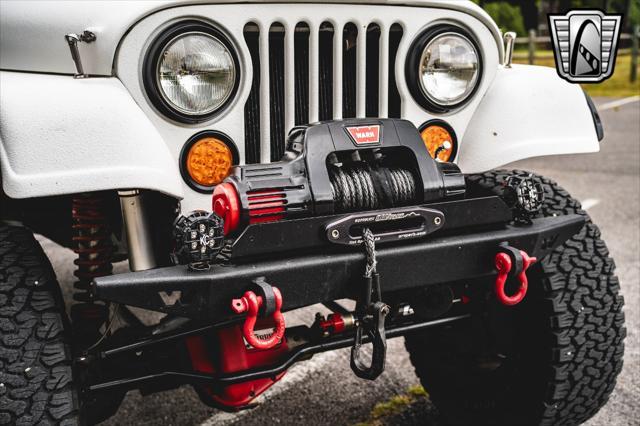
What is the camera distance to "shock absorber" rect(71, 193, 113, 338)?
2404 mm

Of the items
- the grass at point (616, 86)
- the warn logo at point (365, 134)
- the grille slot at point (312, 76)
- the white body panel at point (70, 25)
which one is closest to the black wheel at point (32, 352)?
the white body panel at point (70, 25)

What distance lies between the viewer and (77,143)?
78.4 inches

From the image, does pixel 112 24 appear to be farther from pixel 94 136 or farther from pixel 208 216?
pixel 208 216

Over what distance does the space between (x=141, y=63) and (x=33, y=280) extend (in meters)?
0.64

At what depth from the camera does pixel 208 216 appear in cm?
190

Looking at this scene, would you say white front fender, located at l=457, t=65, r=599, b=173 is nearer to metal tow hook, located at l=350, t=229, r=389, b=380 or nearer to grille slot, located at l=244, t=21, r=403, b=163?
grille slot, located at l=244, t=21, r=403, b=163

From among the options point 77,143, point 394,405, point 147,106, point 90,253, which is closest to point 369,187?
point 147,106

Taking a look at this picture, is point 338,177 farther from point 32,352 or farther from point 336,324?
point 32,352

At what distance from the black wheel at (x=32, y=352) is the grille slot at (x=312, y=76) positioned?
71 centimetres

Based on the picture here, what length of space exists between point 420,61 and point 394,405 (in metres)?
1.43

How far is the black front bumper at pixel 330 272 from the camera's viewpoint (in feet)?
6.15

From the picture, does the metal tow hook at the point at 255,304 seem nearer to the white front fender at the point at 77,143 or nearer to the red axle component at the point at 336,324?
the white front fender at the point at 77,143

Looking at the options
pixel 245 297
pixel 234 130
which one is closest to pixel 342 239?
pixel 245 297

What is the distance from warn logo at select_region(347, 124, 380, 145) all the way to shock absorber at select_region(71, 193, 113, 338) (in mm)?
821
